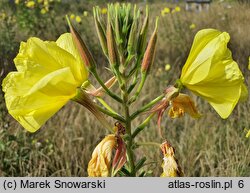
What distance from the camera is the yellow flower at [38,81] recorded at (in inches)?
27.3

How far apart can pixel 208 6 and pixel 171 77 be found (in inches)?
137

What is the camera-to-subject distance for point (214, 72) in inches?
29.0

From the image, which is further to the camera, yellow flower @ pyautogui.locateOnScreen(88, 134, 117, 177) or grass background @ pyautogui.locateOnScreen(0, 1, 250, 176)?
grass background @ pyautogui.locateOnScreen(0, 1, 250, 176)

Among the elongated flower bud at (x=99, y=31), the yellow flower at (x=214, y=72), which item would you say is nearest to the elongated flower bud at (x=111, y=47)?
the elongated flower bud at (x=99, y=31)

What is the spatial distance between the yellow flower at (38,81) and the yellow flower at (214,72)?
17 cm

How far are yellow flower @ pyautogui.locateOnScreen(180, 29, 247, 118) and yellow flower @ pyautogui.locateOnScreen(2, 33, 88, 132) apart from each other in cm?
17

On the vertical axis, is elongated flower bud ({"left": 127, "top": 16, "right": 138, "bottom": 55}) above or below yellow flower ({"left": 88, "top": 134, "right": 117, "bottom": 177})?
above

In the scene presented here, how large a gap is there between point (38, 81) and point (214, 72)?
0.28 meters

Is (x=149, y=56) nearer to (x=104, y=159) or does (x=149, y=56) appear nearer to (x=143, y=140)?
(x=104, y=159)

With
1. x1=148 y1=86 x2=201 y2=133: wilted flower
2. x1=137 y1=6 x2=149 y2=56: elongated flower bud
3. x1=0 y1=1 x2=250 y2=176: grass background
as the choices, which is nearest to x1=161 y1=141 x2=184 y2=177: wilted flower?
x1=148 y1=86 x2=201 y2=133: wilted flower

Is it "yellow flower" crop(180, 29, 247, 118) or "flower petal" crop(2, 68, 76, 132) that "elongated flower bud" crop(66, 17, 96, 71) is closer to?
"flower petal" crop(2, 68, 76, 132)

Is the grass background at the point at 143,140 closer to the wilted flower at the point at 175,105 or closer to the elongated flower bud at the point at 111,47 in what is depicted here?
the wilted flower at the point at 175,105

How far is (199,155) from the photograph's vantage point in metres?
2.17

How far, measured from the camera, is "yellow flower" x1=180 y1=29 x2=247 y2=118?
72cm
